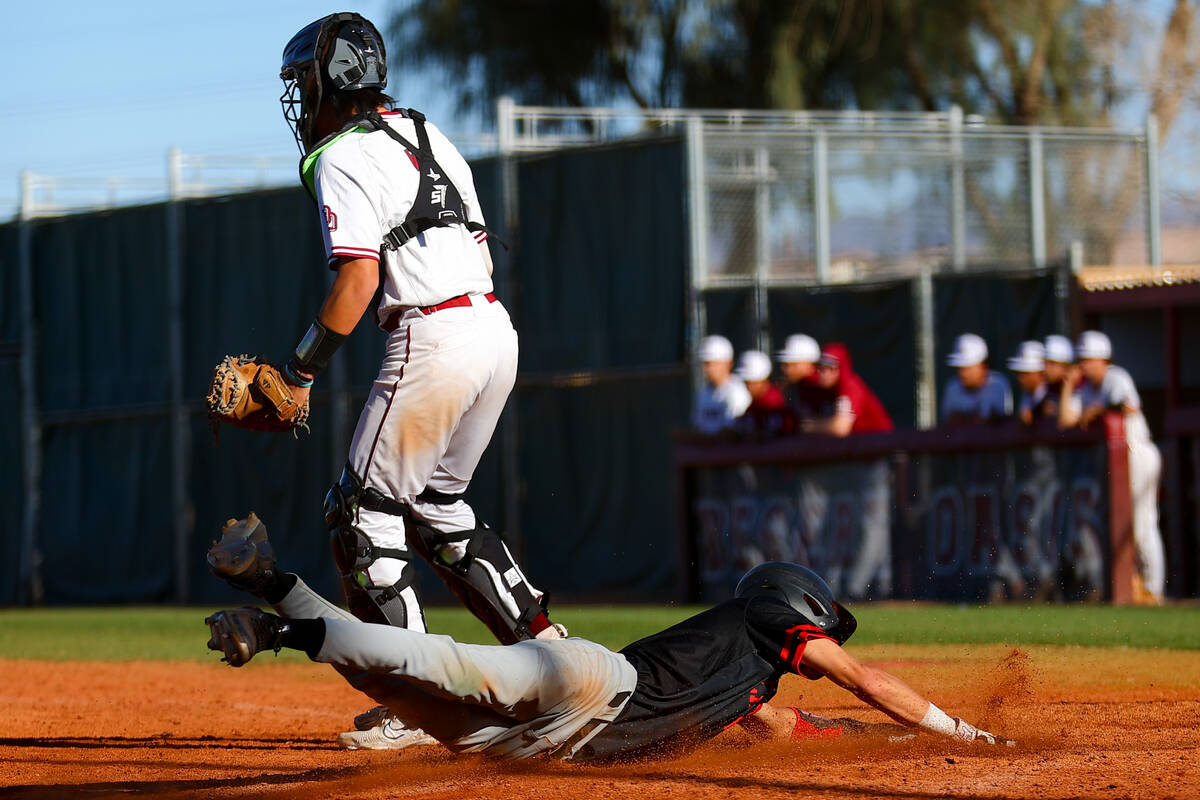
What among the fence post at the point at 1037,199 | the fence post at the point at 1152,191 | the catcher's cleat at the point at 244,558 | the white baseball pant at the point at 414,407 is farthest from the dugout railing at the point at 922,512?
the catcher's cleat at the point at 244,558

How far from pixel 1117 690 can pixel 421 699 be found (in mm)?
4054

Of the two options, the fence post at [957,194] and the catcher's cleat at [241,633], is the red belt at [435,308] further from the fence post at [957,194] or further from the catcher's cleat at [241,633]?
the fence post at [957,194]

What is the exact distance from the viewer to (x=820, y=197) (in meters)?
17.2

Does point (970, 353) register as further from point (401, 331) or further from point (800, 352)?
point (401, 331)

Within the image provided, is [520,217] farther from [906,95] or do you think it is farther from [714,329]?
[906,95]

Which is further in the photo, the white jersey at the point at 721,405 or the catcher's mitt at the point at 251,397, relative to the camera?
the white jersey at the point at 721,405

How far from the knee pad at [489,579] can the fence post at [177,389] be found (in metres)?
14.6

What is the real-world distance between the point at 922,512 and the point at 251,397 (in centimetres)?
829

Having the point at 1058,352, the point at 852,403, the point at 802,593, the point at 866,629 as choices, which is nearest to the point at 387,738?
the point at 802,593

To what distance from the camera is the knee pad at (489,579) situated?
5.91 metres

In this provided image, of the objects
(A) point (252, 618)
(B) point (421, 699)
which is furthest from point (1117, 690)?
(A) point (252, 618)

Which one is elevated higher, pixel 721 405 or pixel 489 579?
pixel 721 405

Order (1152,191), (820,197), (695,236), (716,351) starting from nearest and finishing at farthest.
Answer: (716,351), (695,236), (820,197), (1152,191)

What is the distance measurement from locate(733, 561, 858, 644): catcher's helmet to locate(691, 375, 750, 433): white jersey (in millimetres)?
8694
